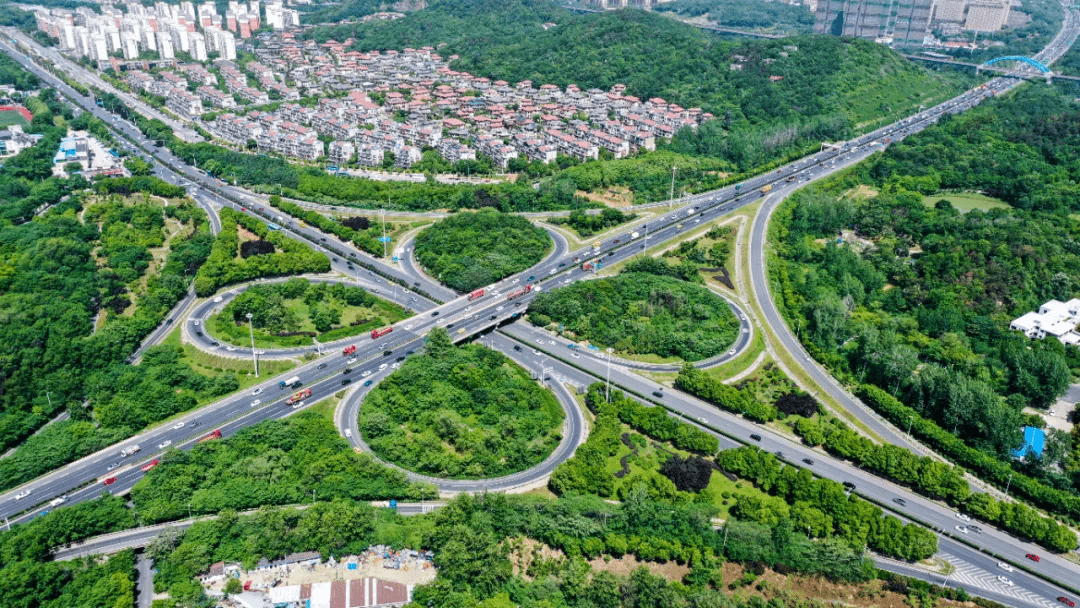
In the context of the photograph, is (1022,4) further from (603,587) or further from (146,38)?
(603,587)

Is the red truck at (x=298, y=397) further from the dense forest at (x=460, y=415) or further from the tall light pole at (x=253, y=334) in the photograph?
the tall light pole at (x=253, y=334)

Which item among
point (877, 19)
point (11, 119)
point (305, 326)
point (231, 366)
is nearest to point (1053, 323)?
point (305, 326)

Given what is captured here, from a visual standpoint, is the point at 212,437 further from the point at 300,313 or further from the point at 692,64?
the point at 692,64

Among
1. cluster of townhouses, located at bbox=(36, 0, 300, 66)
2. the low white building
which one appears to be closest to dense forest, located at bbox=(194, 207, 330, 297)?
the low white building

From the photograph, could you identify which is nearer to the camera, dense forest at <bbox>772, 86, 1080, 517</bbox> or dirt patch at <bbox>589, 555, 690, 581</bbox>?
dirt patch at <bbox>589, 555, 690, 581</bbox>

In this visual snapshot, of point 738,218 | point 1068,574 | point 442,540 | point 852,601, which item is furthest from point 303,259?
point 1068,574

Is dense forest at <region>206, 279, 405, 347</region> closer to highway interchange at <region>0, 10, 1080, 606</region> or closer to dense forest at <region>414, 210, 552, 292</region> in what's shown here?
highway interchange at <region>0, 10, 1080, 606</region>
